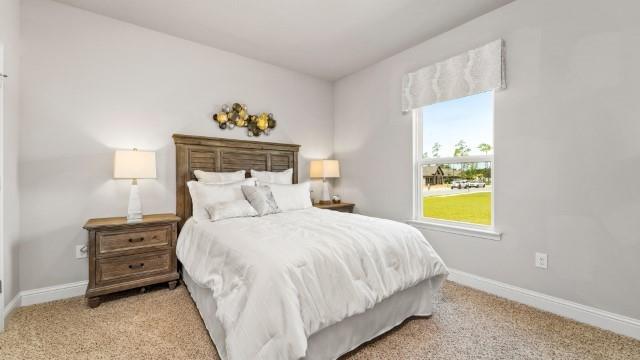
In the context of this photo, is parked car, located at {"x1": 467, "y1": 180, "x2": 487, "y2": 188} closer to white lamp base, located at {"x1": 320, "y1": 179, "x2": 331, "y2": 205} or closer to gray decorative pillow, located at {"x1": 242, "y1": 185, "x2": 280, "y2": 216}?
white lamp base, located at {"x1": 320, "y1": 179, "x2": 331, "y2": 205}

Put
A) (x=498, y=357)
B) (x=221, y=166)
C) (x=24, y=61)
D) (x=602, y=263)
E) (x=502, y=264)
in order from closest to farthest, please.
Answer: (x=498, y=357)
(x=602, y=263)
(x=24, y=61)
(x=502, y=264)
(x=221, y=166)

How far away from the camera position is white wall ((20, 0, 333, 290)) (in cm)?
244

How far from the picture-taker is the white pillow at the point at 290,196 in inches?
121

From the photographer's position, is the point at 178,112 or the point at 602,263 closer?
the point at 602,263

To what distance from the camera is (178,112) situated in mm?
3152

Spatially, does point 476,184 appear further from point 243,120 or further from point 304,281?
point 243,120

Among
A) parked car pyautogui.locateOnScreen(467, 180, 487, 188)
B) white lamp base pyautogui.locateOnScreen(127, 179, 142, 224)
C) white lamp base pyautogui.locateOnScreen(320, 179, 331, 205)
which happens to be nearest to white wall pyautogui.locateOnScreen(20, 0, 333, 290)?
white lamp base pyautogui.locateOnScreen(127, 179, 142, 224)

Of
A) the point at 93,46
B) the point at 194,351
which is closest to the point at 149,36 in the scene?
the point at 93,46

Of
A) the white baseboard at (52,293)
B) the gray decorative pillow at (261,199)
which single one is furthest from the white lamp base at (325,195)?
the white baseboard at (52,293)

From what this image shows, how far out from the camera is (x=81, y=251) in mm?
2625

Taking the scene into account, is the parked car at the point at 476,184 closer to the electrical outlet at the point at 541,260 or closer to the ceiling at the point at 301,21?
the electrical outlet at the point at 541,260

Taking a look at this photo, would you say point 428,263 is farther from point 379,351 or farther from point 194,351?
point 194,351

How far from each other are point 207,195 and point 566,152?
3148mm

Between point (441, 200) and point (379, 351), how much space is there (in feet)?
6.66
